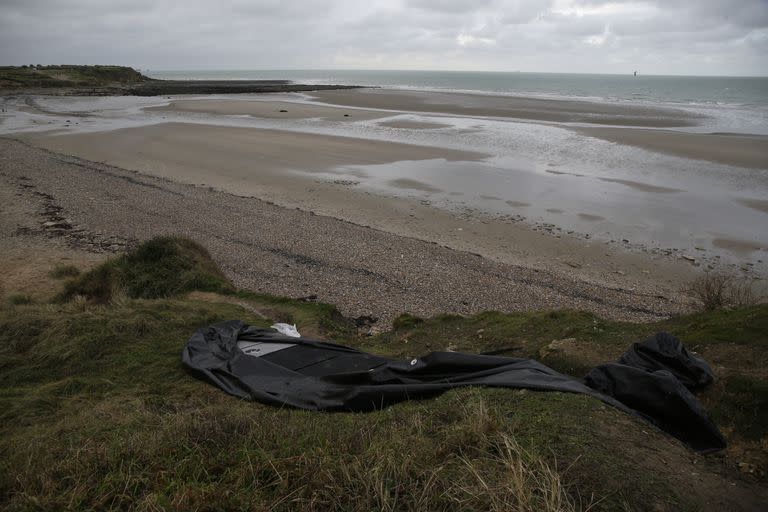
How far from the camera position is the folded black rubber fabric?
408 centimetres

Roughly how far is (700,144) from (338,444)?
30.0 metres

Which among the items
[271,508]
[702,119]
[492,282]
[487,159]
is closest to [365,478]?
[271,508]

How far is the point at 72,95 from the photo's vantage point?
59688 mm

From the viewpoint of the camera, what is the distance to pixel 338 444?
321 centimetres

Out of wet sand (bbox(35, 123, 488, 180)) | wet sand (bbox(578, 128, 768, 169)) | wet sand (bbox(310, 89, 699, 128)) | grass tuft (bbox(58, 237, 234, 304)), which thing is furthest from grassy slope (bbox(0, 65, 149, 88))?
wet sand (bbox(578, 128, 768, 169))

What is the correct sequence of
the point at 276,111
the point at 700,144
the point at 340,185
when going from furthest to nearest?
the point at 276,111, the point at 700,144, the point at 340,185

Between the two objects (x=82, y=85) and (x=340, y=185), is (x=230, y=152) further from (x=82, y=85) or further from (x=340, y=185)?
(x=82, y=85)

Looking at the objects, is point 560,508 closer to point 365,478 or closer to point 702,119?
point 365,478

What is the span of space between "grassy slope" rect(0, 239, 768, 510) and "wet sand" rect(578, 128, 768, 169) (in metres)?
21.2

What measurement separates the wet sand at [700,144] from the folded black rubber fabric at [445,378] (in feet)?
71.6

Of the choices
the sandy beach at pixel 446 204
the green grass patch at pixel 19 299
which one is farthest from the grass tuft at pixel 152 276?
the sandy beach at pixel 446 204

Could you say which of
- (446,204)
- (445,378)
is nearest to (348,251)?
(446,204)

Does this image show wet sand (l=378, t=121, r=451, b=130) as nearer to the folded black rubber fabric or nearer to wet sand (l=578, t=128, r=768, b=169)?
wet sand (l=578, t=128, r=768, b=169)

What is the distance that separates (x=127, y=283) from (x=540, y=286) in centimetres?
805
